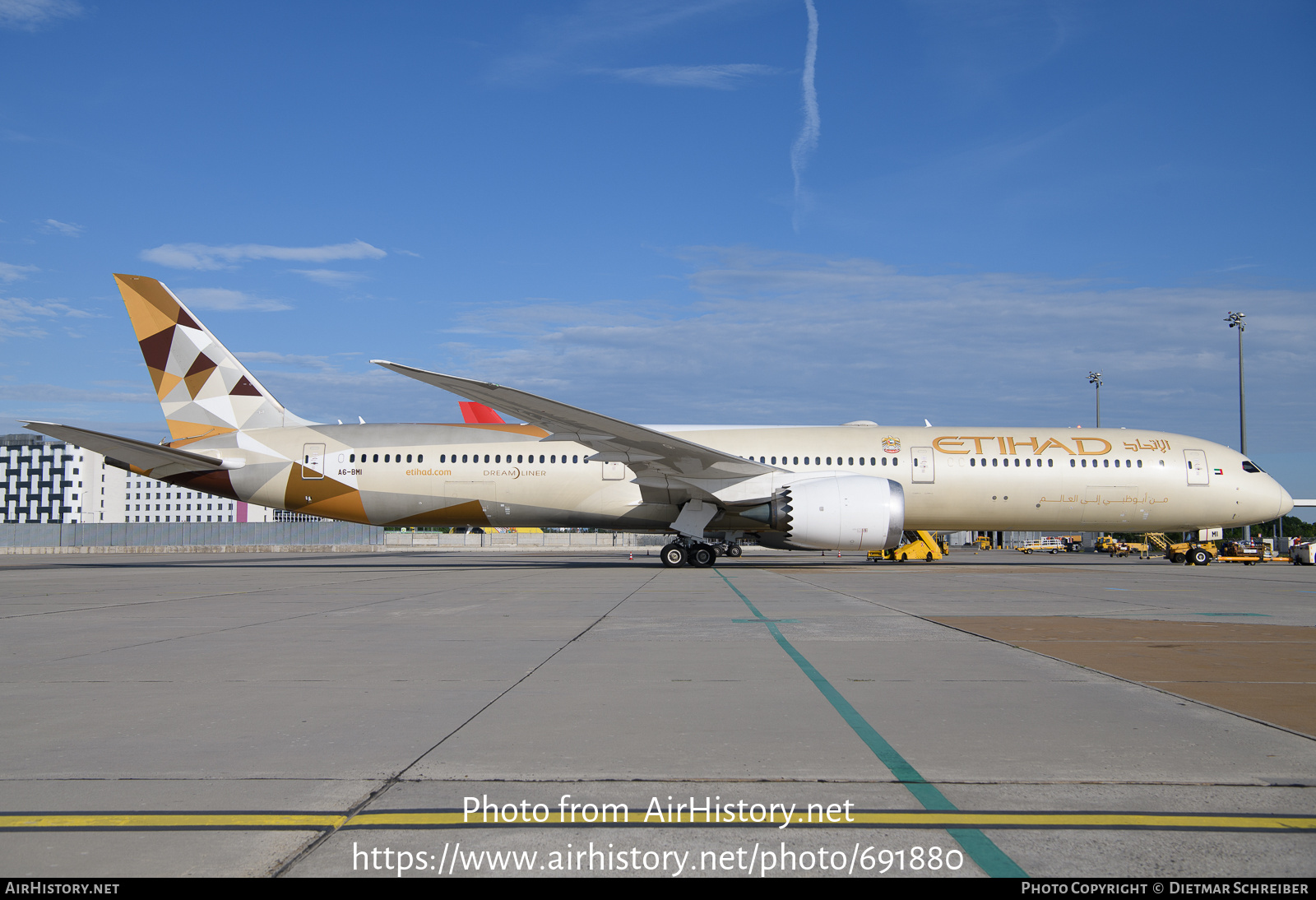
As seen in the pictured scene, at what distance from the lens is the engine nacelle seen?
18672mm

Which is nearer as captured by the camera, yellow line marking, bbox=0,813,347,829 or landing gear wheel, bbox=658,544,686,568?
yellow line marking, bbox=0,813,347,829

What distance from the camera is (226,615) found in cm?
959

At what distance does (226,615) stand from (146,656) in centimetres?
329

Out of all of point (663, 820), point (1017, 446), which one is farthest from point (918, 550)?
point (663, 820)

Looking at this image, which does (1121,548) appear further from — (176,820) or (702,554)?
(176,820)

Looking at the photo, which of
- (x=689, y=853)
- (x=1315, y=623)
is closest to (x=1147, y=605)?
(x=1315, y=623)

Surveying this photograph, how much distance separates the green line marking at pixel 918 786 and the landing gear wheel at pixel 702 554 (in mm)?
15064

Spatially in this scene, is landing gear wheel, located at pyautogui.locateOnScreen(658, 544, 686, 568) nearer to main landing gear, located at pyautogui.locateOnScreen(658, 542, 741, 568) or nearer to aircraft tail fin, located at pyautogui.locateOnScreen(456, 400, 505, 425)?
main landing gear, located at pyautogui.locateOnScreen(658, 542, 741, 568)

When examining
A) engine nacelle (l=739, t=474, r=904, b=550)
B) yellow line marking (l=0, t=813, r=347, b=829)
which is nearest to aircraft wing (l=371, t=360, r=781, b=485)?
engine nacelle (l=739, t=474, r=904, b=550)

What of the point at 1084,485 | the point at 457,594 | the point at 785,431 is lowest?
the point at 457,594

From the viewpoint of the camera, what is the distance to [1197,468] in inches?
861

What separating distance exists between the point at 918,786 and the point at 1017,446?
2008 centimetres

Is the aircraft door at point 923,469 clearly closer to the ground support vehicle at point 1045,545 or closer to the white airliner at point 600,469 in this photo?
the white airliner at point 600,469
